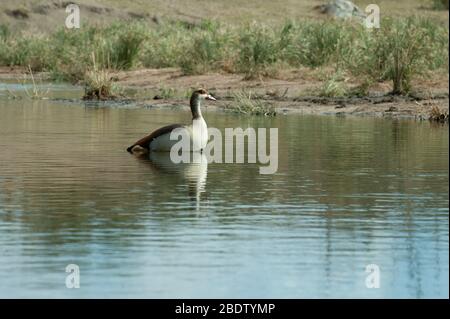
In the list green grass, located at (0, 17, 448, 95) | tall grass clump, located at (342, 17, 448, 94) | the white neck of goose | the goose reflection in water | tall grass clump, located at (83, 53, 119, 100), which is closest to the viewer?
the goose reflection in water

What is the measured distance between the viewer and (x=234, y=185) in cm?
1622

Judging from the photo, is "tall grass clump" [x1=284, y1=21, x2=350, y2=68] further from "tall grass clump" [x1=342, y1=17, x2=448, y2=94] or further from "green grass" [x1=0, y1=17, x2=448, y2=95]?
"tall grass clump" [x1=342, y1=17, x2=448, y2=94]

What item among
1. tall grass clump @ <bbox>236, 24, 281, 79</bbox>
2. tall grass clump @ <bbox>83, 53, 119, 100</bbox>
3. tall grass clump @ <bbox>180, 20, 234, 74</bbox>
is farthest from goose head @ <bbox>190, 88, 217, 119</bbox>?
tall grass clump @ <bbox>180, 20, 234, 74</bbox>

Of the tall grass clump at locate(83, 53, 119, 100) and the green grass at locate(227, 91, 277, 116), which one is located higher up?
the tall grass clump at locate(83, 53, 119, 100)

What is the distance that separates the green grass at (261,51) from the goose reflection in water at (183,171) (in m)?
12.2

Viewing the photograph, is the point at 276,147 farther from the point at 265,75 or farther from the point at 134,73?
the point at 134,73

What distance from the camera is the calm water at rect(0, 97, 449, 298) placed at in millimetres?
→ 10422

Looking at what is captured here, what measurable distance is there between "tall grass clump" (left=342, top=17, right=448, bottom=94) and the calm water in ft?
28.6

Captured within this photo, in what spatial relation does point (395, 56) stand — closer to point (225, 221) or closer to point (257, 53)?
point (257, 53)

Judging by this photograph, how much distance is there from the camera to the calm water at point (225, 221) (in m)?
10.4

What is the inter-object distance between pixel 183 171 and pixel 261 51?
65.0 feet

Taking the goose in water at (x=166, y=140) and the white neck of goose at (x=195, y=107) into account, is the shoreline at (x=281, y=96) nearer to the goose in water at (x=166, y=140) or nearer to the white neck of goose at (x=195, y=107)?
the white neck of goose at (x=195, y=107)

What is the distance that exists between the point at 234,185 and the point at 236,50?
2373cm

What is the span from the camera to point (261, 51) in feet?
122
